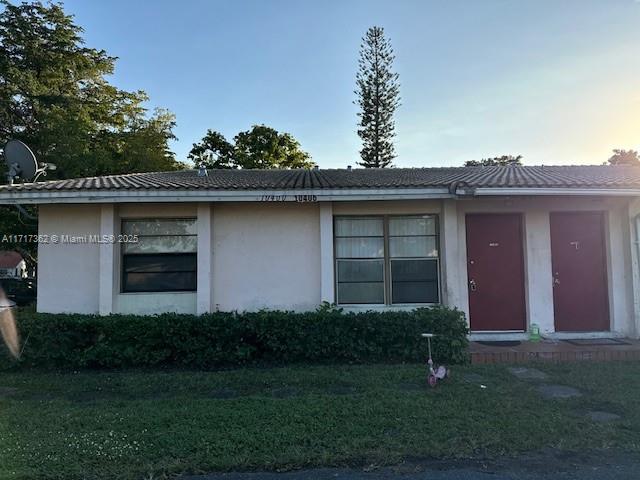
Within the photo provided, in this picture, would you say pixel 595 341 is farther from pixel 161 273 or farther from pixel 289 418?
pixel 161 273

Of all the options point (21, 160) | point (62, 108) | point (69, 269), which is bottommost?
point (69, 269)

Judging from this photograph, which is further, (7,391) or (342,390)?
(7,391)

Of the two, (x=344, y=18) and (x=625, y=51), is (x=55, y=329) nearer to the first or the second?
(x=344, y=18)

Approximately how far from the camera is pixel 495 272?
8.06 meters

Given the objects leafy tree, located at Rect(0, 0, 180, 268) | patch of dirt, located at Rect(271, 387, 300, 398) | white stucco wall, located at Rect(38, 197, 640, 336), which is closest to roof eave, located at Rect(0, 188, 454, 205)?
white stucco wall, located at Rect(38, 197, 640, 336)

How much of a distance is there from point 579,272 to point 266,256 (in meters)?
5.76

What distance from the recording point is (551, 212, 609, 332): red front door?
26.1ft

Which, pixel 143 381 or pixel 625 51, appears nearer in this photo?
pixel 143 381

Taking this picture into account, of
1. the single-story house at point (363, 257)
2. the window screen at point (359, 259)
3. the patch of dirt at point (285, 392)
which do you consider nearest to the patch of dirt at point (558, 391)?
the single-story house at point (363, 257)

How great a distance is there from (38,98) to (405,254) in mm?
17773

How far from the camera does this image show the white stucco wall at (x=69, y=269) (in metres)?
7.83

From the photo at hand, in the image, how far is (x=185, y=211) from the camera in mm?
7977

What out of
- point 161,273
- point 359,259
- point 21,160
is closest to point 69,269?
point 161,273

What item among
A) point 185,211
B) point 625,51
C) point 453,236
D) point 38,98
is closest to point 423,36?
point 625,51
